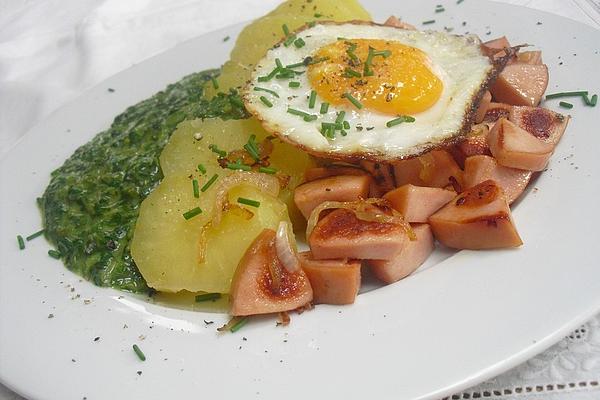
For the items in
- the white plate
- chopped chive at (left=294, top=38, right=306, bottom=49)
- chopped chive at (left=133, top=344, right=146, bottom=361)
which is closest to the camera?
the white plate

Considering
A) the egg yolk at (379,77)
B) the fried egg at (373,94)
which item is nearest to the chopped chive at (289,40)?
the fried egg at (373,94)

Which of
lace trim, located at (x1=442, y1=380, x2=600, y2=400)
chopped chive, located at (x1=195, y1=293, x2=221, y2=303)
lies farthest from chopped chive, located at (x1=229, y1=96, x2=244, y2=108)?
lace trim, located at (x1=442, y1=380, x2=600, y2=400)

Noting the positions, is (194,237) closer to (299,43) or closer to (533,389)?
(299,43)

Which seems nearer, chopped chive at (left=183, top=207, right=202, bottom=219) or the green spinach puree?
chopped chive at (left=183, top=207, right=202, bottom=219)

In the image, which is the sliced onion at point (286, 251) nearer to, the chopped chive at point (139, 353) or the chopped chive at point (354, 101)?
the chopped chive at point (139, 353)

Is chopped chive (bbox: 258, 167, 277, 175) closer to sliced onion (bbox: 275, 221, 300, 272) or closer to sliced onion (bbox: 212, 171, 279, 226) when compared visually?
sliced onion (bbox: 212, 171, 279, 226)

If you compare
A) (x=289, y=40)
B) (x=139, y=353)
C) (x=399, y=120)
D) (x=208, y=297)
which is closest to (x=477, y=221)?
(x=399, y=120)
